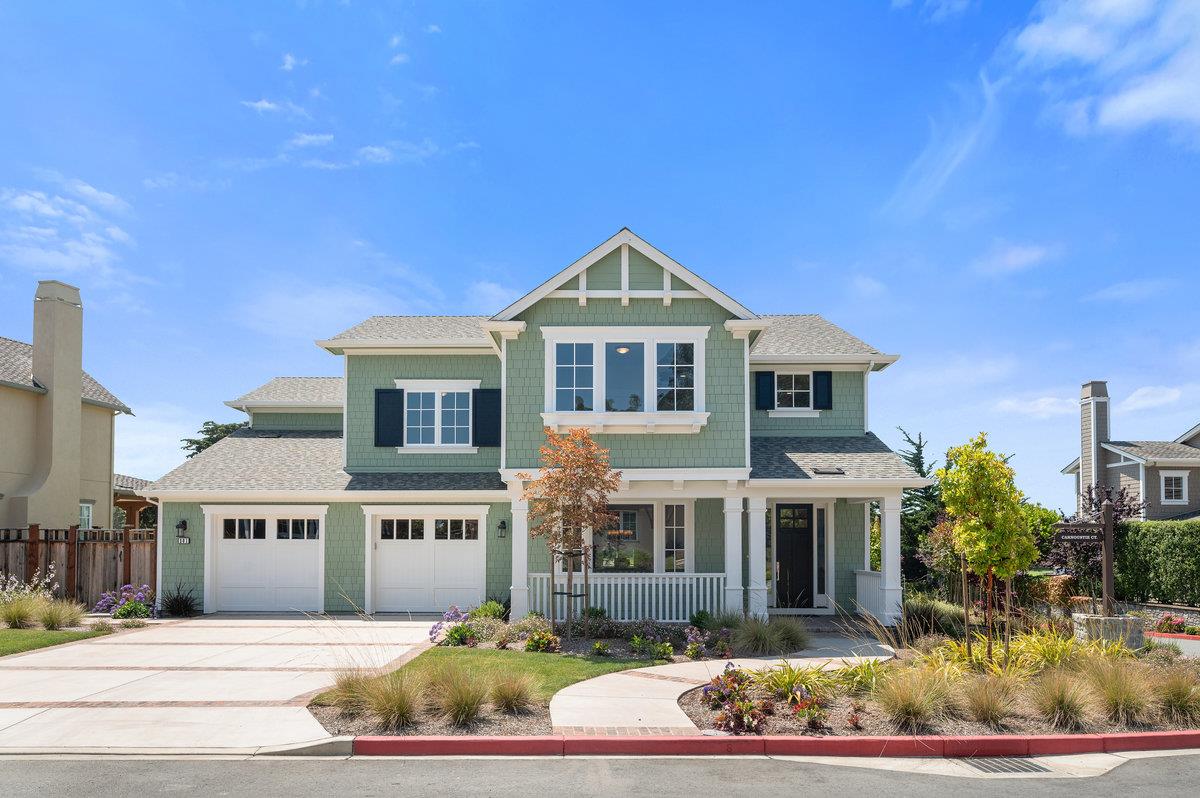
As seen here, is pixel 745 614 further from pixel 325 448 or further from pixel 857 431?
pixel 325 448

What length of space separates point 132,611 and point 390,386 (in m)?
7.27

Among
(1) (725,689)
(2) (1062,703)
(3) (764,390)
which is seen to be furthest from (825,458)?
(1) (725,689)

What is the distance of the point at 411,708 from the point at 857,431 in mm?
13614

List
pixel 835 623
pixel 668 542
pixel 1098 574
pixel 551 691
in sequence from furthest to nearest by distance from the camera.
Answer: pixel 1098 574, pixel 668 542, pixel 835 623, pixel 551 691

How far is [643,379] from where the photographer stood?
16.5 m

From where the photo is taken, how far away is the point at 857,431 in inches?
763

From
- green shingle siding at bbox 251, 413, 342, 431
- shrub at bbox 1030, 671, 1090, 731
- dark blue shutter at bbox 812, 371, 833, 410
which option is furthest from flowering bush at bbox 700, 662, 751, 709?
green shingle siding at bbox 251, 413, 342, 431

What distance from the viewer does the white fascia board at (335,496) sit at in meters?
18.4

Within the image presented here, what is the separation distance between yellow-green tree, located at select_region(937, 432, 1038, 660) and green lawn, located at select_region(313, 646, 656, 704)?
4892 millimetres

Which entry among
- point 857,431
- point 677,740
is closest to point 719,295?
point 857,431

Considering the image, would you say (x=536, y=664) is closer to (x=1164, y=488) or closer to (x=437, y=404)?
(x=437, y=404)

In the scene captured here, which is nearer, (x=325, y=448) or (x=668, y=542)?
(x=668, y=542)

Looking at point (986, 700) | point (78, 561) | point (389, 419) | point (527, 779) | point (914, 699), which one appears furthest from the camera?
point (389, 419)

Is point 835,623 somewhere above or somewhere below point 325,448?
below
